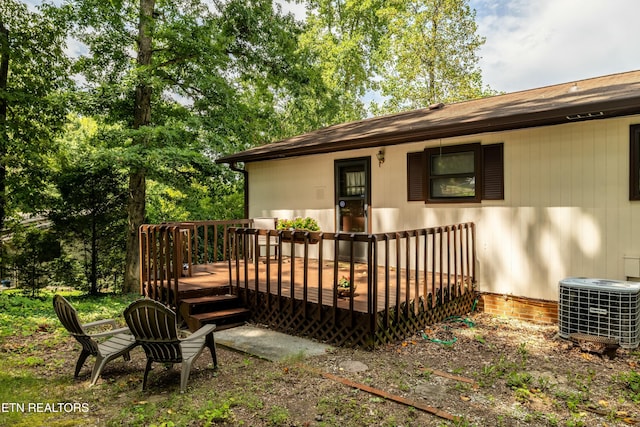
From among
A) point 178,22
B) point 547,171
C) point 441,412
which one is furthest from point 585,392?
point 178,22

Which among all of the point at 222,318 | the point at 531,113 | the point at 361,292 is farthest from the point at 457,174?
the point at 222,318

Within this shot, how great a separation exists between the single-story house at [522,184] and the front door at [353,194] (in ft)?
0.06

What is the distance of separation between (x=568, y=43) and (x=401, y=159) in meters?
17.8

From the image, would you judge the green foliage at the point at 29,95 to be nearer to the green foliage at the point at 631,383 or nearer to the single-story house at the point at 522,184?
the single-story house at the point at 522,184

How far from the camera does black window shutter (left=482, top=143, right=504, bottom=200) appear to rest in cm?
559

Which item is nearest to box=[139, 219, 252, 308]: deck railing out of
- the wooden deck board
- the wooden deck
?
the wooden deck

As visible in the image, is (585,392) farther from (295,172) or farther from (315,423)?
(295,172)

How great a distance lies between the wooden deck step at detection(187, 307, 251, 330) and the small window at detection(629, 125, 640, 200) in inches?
200

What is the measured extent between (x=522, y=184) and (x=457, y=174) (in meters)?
0.95

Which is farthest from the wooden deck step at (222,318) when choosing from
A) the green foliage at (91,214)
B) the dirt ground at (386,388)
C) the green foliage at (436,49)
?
the green foliage at (436,49)

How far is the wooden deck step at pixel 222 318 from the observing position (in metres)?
4.96

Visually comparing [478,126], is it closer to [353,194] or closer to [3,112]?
[353,194]

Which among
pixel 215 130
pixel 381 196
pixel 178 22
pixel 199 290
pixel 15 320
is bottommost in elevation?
pixel 15 320

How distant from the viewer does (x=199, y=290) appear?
5383 mm
